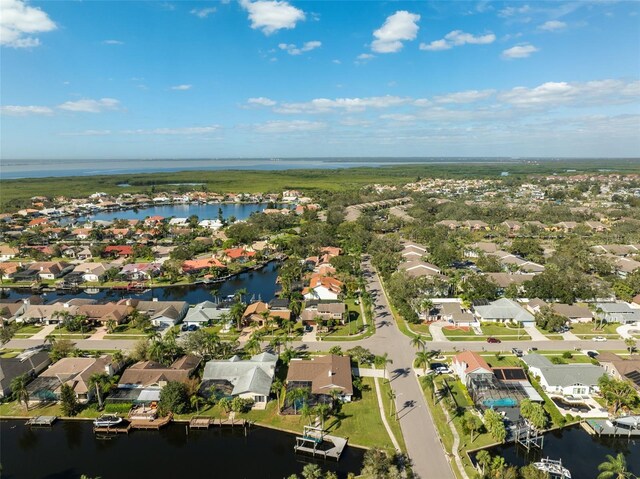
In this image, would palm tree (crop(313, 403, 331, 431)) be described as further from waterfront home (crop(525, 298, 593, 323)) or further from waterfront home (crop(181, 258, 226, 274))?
waterfront home (crop(181, 258, 226, 274))

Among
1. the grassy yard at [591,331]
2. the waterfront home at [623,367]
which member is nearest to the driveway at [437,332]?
the waterfront home at [623,367]

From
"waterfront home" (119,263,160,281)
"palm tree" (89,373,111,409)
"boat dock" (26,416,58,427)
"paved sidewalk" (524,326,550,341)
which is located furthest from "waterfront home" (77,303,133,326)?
"paved sidewalk" (524,326,550,341)

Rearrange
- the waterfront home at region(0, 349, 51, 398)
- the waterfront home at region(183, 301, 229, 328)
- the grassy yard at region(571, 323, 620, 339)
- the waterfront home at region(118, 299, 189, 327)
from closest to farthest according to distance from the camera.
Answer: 1. the waterfront home at region(0, 349, 51, 398)
2. the grassy yard at region(571, 323, 620, 339)
3. the waterfront home at region(183, 301, 229, 328)
4. the waterfront home at region(118, 299, 189, 327)

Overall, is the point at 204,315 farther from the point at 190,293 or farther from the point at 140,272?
the point at 140,272

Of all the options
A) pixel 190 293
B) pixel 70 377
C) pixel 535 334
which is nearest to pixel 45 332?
pixel 70 377

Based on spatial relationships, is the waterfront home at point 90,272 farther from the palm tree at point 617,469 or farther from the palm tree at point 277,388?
the palm tree at point 617,469

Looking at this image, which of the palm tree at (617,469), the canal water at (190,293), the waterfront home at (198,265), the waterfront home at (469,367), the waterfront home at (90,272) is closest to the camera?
the palm tree at (617,469)
